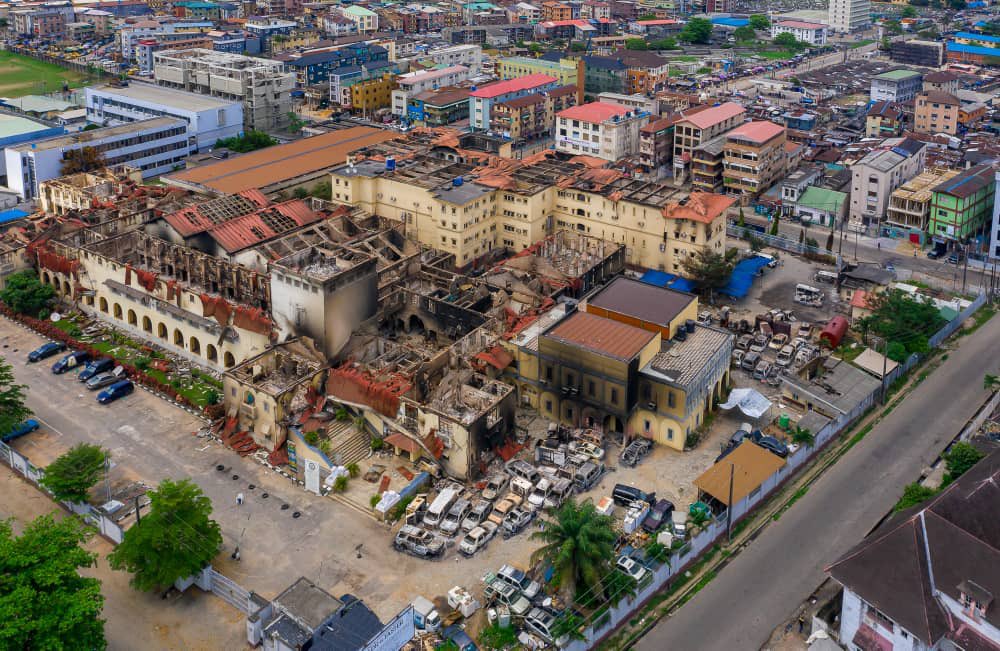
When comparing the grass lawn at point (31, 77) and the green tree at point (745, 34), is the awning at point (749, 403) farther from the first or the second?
the green tree at point (745, 34)

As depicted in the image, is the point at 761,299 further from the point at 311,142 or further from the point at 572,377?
the point at 311,142

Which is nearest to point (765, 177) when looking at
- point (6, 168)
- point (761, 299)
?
point (761, 299)

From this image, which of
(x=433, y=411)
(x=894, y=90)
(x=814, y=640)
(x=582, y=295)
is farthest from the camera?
(x=894, y=90)

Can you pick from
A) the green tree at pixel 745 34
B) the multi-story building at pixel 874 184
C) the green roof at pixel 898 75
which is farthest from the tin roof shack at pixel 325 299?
the green tree at pixel 745 34

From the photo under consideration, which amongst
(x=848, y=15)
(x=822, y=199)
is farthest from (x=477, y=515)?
(x=848, y=15)

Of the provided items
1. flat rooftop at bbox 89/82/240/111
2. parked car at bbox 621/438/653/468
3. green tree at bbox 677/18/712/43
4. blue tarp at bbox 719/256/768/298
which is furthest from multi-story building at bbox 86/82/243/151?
green tree at bbox 677/18/712/43
